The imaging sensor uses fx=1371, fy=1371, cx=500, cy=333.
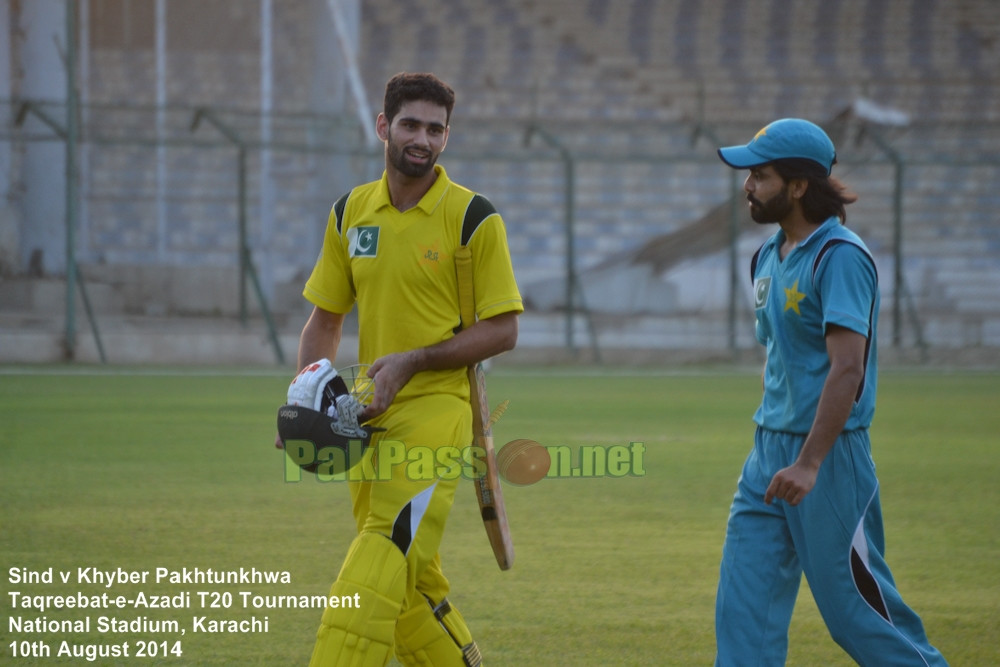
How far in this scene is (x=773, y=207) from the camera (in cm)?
409

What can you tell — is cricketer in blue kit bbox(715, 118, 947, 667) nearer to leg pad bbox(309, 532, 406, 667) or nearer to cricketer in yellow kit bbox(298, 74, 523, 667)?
cricketer in yellow kit bbox(298, 74, 523, 667)

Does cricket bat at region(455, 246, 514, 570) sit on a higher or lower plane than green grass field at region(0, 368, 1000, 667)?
higher

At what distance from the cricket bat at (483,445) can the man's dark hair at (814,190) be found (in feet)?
3.31

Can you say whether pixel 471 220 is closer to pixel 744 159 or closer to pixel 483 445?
pixel 483 445

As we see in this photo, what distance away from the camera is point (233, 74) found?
31641 mm

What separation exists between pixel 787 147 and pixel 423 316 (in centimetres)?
123

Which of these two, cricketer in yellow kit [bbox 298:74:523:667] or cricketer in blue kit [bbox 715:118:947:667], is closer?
cricketer in blue kit [bbox 715:118:947:667]

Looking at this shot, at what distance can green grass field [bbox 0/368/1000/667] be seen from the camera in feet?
17.9

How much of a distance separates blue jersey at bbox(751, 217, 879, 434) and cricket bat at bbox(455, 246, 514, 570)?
34.2 inches

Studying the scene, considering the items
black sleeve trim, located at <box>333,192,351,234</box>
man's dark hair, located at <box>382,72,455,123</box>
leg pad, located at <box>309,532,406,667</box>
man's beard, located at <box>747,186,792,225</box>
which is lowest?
leg pad, located at <box>309,532,406,667</box>

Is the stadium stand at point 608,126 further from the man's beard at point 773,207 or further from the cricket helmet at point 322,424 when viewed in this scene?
the man's beard at point 773,207
